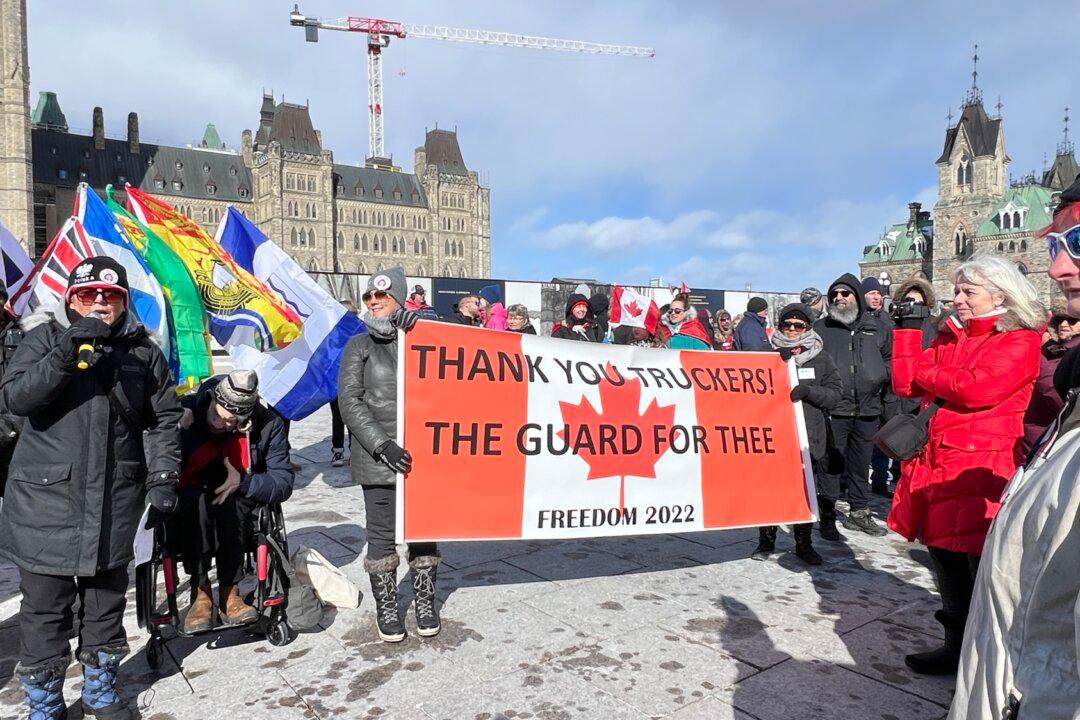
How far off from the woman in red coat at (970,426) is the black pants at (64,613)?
3.75 meters

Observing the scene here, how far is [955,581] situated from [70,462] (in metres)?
4.11

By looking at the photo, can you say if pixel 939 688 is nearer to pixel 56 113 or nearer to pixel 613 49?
pixel 56 113

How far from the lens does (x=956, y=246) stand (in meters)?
82.6

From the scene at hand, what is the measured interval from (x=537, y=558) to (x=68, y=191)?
99.6 m

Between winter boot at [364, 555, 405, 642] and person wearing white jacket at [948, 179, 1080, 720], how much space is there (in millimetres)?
2898

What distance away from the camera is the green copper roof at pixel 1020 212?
75.6m

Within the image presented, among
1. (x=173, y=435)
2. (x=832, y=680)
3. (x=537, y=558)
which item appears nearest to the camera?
(x=173, y=435)

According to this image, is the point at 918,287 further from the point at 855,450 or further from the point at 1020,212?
the point at 1020,212

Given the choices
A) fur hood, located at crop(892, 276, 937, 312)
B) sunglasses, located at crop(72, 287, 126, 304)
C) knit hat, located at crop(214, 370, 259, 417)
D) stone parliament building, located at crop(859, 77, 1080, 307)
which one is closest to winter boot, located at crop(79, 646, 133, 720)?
knit hat, located at crop(214, 370, 259, 417)

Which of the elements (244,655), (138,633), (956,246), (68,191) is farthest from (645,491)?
(68,191)

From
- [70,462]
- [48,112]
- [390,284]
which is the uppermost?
[48,112]

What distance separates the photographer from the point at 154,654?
3553mm

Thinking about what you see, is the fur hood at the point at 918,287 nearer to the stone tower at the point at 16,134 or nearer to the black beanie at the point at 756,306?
the black beanie at the point at 756,306

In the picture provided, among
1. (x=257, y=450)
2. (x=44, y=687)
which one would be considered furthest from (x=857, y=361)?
(x=44, y=687)
